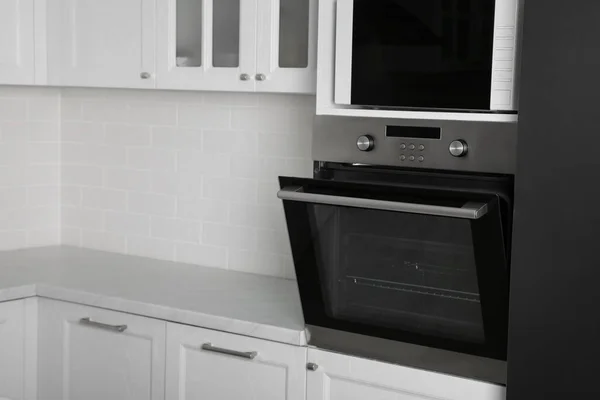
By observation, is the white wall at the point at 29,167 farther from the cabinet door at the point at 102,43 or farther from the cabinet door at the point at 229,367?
the cabinet door at the point at 229,367

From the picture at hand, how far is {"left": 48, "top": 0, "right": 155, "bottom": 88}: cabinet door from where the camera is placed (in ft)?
10.7

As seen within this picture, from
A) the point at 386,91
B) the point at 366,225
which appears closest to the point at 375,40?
the point at 386,91

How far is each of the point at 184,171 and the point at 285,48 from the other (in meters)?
0.80

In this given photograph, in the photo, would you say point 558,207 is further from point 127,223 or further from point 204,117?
point 127,223

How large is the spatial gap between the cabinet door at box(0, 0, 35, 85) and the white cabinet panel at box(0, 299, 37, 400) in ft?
2.67

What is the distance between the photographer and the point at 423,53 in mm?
2453

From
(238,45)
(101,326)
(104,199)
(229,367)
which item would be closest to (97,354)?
(101,326)

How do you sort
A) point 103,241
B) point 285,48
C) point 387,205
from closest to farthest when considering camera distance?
point 387,205, point 285,48, point 103,241

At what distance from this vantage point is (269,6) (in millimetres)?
2963

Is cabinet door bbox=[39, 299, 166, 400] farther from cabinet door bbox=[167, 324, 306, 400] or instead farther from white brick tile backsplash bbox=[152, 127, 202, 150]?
white brick tile backsplash bbox=[152, 127, 202, 150]

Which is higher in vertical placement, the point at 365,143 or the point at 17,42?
the point at 17,42

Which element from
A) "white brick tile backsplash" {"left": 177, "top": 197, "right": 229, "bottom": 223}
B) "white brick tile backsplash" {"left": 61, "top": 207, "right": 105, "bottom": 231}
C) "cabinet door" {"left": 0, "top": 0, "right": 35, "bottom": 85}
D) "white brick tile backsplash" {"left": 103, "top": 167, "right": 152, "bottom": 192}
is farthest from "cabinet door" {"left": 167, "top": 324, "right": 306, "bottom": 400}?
"cabinet door" {"left": 0, "top": 0, "right": 35, "bottom": 85}

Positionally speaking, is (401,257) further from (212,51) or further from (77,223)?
(77,223)

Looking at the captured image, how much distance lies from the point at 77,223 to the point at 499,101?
2105 millimetres
